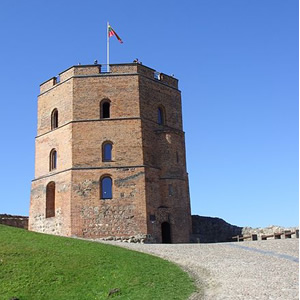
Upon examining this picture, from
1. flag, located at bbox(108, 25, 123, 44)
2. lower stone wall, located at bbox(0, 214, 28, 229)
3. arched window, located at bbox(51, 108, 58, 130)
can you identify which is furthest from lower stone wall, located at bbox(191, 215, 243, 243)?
flag, located at bbox(108, 25, 123, 44)

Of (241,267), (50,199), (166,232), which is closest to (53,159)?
(50,199)

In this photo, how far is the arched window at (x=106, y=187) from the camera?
2803cm

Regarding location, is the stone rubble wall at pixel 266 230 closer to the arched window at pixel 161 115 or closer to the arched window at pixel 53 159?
the arched window at pixel 161 115

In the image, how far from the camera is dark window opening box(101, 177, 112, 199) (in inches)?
1103

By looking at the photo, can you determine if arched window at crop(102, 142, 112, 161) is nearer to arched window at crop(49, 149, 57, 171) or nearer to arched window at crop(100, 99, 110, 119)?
arched window at crop(100, 99, 110, 119)

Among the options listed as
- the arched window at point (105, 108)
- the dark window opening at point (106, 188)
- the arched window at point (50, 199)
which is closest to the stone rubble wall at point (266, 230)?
the dark window opening at point (106, 188)

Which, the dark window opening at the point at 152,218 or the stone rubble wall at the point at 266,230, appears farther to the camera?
the stone rubble wall at the point at 266,230

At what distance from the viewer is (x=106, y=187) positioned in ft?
92.6

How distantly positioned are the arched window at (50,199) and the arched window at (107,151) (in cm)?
388

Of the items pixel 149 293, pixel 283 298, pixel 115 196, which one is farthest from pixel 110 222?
pixel 283 298

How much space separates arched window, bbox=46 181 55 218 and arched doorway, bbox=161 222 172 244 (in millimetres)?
6775

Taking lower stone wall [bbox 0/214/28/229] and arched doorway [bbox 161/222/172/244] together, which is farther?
lower stone wall [bbox 0/214/28/229]

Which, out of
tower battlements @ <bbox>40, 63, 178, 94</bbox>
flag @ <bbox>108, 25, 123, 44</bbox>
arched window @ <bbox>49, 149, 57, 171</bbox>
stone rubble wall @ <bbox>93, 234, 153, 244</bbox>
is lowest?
stone rubble wall @ <bbox>93, 234, 153, 244</bbox>

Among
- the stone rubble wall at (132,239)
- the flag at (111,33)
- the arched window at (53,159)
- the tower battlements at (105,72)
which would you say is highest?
the flag at (111,33)
